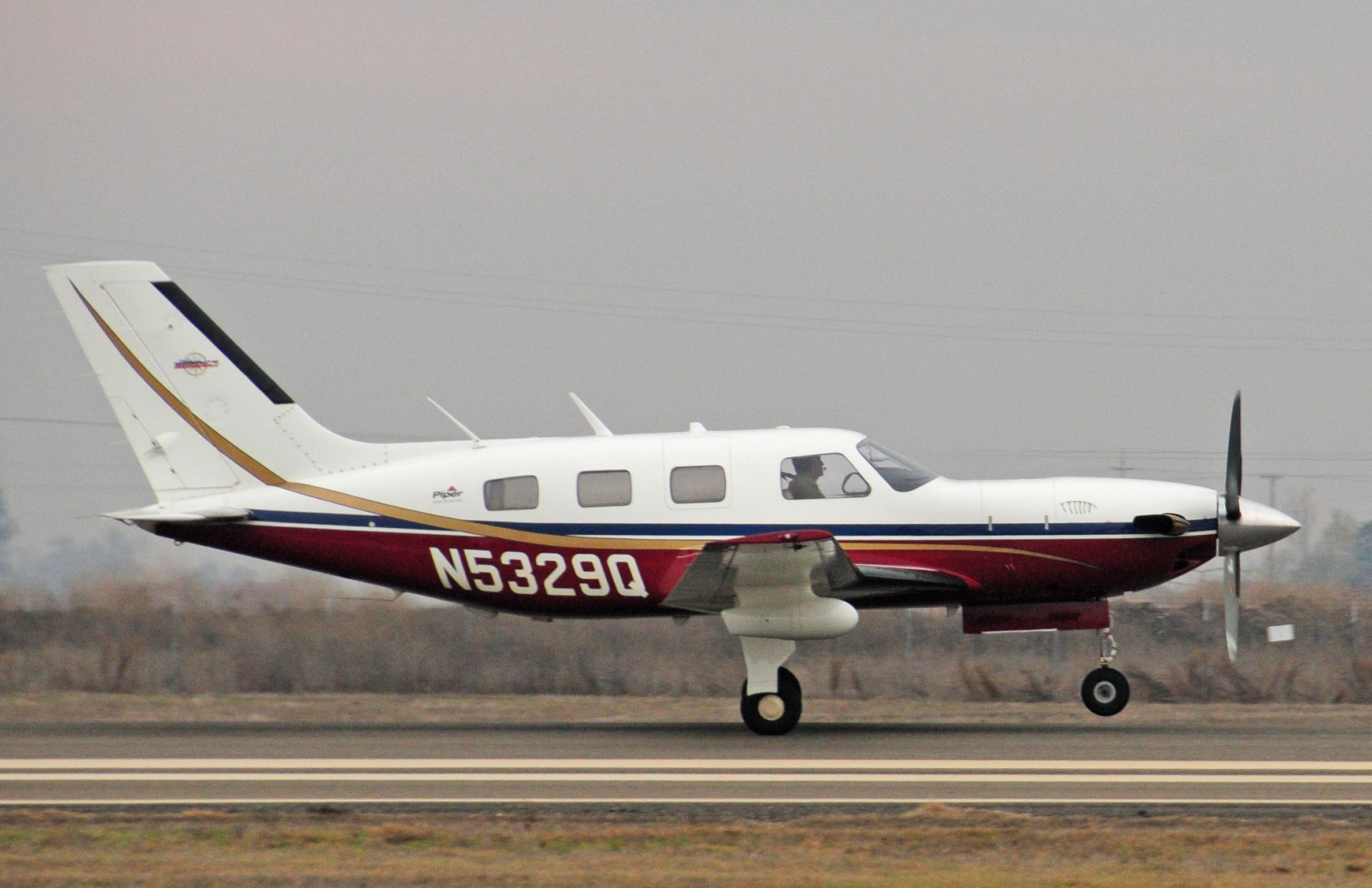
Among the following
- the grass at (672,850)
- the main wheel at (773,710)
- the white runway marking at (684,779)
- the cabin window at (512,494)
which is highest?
the cabin window at (512,494)

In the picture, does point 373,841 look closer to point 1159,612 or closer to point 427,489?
point 427,489

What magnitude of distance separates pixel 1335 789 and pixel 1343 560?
15525mm

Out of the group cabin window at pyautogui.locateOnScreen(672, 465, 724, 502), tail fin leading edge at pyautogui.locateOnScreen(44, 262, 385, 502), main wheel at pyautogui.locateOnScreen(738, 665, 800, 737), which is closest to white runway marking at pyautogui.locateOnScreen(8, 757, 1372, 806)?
main wheel at pyautogui.locateOnScreen(738, 665, 800, 737)

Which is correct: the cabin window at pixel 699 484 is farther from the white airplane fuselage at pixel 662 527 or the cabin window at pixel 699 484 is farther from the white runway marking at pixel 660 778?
the white runway marking at pixel 660 778

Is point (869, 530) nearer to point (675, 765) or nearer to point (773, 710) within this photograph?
point (773, 710)

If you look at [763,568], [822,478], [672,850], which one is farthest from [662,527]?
[672,850]

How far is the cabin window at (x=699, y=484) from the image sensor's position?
13.4 meters

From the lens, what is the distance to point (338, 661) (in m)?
20.0

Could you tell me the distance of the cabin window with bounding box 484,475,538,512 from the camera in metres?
13.6

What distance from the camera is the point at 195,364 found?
1452 cm

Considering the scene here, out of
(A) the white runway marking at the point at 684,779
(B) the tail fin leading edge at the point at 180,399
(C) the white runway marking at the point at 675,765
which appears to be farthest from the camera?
(B) the tail fin leading edge at the point at 180,399

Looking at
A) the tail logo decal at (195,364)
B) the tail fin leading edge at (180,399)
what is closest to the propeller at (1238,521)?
the tail fin leading edge at (180,399)

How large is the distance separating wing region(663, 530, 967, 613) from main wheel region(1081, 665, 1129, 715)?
1.50 metres

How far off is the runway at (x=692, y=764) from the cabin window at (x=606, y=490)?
7.00 ft
